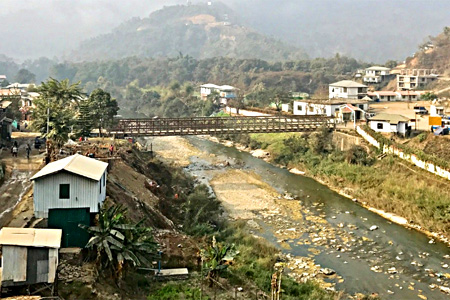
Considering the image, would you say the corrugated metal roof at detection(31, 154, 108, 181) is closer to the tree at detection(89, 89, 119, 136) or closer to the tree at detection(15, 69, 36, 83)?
the tree at detection(89, 89, 119, 136)

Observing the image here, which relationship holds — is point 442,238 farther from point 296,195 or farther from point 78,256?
point 78,256

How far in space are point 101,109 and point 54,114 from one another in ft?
41.0

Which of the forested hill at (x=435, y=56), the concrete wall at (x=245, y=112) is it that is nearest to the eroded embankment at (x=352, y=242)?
the concrete wall at (x=245, y=112)

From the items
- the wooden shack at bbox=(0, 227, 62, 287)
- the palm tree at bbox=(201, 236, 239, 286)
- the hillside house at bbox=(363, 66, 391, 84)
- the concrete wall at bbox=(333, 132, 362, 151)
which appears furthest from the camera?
the hillside house at bbox=(363, 66, 391, 84)

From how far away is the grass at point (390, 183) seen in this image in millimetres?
27422

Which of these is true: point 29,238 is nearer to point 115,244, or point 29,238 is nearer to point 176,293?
point 115,244

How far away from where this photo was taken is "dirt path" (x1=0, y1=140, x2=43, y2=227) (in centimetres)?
1889

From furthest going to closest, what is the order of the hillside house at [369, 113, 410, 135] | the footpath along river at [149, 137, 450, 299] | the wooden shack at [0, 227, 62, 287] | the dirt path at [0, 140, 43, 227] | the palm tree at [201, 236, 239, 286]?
1. the hillside house at [369, 113, 410, 135]
2. the footpath along river at [149, 137, 450, 299]
3. the dirt path at [0, 140, 43, 227]
4. the palm tree at [201, 236, 239, 286]
5. the wooden shack at [0, 227, 62, 287]

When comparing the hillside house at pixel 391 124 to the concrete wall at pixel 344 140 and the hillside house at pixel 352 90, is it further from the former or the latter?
the hillside house at pixel 352 90

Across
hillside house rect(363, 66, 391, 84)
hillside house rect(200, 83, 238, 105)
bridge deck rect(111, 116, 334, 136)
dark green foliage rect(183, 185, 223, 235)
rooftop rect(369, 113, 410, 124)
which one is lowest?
dark green foliage rect(183, 185, 223, 235)

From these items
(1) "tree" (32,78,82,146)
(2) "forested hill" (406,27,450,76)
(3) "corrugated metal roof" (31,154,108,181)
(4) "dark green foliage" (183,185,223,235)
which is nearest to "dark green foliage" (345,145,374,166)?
(4) "dark green foliage" (183,185,223,235)

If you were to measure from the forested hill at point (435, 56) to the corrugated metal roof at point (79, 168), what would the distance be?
89.4m

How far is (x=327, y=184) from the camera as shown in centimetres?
3756

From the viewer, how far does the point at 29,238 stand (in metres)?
13.8
